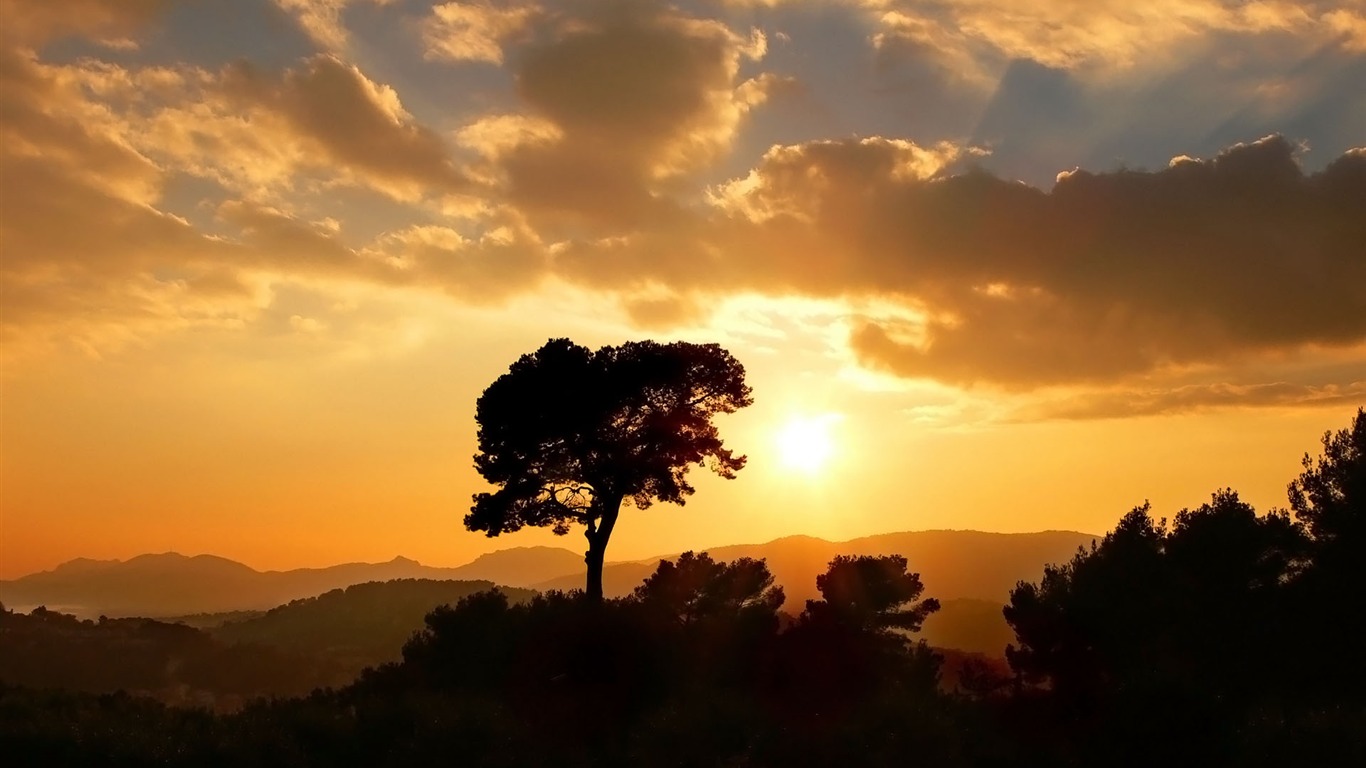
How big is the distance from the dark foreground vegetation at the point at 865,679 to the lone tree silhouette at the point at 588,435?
4.70m

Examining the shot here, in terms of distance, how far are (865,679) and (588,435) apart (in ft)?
56.8

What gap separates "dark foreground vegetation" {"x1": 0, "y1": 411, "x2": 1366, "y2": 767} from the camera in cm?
2703

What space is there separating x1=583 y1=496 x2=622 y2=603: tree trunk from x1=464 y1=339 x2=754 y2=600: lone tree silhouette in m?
0.05

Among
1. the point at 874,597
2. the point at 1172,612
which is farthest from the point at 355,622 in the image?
the point at 1172,612

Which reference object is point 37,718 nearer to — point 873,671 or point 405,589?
point 873,671

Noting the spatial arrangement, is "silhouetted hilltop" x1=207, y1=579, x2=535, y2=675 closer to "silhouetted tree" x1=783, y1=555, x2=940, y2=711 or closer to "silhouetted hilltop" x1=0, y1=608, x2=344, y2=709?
"silhouetted hilltop" x1=0, y1=608, x2=344, y2=709

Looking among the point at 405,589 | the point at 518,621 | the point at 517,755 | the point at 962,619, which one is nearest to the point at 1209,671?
the point at 517,755

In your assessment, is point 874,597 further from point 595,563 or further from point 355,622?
point 355,622

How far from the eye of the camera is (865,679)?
1634 inches

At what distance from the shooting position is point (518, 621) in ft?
147

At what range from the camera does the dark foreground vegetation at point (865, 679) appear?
27.0m

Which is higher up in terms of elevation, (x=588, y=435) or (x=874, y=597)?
(x=588, y=435)

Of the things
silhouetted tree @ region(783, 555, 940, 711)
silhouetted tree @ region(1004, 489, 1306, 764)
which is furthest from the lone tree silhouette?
silhouetted tree @ region(1004, 489, 1306, 764)

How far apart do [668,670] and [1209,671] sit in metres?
21.3
